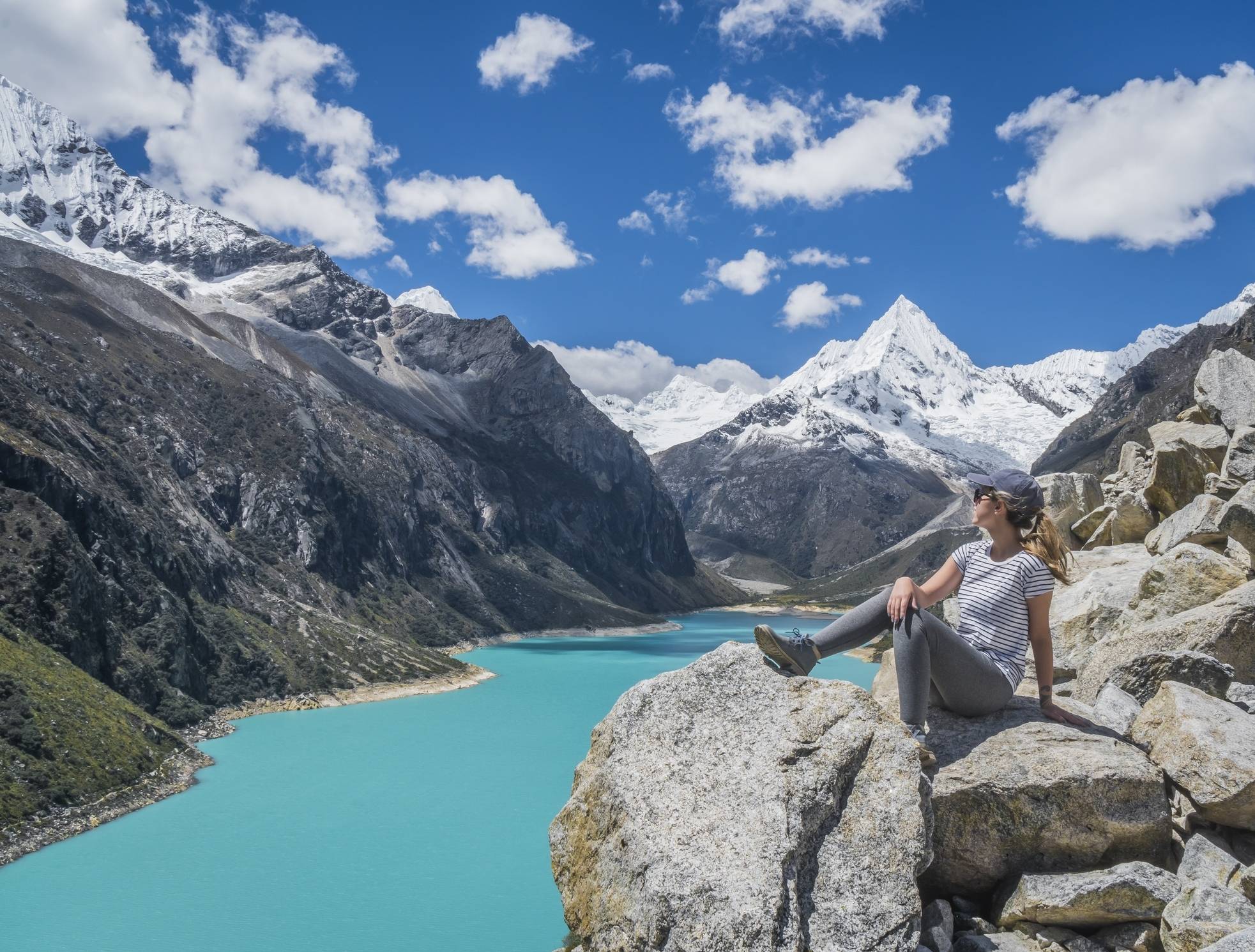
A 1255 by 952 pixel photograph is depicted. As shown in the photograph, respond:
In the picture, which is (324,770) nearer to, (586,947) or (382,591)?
(586,947)

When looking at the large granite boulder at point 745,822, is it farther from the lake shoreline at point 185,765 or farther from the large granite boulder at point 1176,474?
the lake shoreline at point 185,765

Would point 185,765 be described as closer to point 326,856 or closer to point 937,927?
point 326,856

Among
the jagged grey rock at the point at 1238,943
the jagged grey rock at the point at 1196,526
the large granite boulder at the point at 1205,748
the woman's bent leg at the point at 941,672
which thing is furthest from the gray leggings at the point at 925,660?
the jagged grey rock at the point at 1196,526

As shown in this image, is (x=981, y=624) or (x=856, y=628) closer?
(x=856, y=628)

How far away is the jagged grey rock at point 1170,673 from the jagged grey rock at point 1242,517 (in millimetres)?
5081

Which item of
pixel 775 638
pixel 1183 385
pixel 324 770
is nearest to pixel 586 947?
pixel 775 638

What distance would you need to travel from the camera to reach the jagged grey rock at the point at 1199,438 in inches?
741

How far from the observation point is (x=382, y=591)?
569 ft

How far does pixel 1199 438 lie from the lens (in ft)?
63.9

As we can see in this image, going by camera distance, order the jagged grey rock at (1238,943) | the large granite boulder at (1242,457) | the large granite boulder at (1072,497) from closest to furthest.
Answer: the jagged grey rock at (1238,943)
the large granite boulder at (1242,457)
the large granite boulder at (1072,497)

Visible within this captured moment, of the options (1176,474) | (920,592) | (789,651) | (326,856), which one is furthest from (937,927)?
(326,856)

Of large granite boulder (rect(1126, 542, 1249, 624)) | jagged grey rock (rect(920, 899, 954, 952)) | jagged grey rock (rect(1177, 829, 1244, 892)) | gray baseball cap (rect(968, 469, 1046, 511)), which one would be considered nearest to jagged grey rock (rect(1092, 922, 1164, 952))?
jagged grey rock (rect(1177, 829, 1244, 892))

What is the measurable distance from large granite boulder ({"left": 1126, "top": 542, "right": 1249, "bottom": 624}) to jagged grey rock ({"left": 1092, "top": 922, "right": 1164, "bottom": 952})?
816 cm

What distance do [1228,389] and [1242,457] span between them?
4.14 meters
